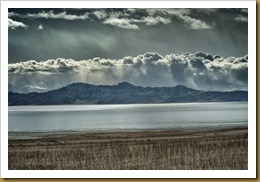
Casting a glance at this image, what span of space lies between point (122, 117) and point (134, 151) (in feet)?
1.03

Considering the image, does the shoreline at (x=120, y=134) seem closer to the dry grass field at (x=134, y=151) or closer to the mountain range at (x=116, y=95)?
the dry grass field at (x=134, y=151)

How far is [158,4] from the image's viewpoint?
15.0 feet

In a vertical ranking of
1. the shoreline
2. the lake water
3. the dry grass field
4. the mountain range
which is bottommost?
the dry grass field

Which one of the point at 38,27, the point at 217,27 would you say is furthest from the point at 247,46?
the point at 38,27

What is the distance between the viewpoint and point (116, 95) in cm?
459

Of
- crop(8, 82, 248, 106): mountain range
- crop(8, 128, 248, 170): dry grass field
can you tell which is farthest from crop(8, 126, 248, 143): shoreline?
crop(8, 82, 248, 106): mountain range

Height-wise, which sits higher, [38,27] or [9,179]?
[38,27]

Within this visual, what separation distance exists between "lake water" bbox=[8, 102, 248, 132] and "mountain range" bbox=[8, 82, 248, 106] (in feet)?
0.16

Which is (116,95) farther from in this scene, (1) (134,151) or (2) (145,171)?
(2) (145,171)

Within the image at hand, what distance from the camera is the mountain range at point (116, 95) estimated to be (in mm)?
4535

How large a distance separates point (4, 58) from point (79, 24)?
0.71 metres

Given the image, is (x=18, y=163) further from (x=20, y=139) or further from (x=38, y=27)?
(x=38, y=27)

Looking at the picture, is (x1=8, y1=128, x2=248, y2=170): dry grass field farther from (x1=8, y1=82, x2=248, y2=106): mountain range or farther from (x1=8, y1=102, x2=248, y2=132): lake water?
(x1=8, y1=82, x2=248, y2=106): mountain range

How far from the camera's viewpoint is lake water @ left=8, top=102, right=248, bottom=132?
4.51 metres
